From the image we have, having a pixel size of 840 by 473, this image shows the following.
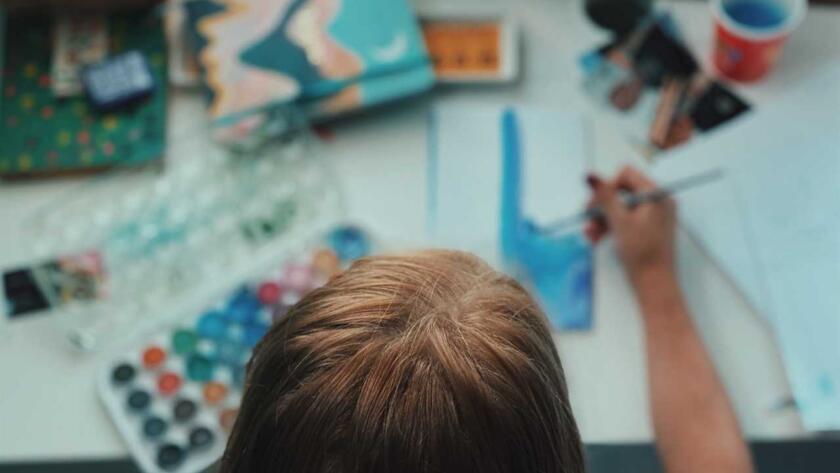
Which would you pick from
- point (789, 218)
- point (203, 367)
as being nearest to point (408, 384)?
point (203, 367)

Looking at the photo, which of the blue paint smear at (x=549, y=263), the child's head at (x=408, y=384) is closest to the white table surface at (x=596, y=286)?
the blue paint smear at (x=549, y=263)

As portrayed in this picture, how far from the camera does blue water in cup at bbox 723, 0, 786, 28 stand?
94 cm

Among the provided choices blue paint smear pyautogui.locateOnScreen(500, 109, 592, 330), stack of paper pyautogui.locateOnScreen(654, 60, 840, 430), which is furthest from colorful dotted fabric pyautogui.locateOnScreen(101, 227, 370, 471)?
stack of paper pyautogui.locateOnScreen(654, 60, 840, 430)

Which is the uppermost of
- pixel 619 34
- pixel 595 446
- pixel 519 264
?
pixel 619 34

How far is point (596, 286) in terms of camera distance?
2.92ft

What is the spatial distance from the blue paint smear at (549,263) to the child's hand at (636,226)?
27mm

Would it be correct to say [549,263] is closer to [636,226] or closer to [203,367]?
[636,226]

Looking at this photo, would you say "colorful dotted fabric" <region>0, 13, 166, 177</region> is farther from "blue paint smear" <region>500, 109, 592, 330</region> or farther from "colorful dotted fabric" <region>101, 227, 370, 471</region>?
"blue paint smear" <region>500, 109, 592, 330</region>

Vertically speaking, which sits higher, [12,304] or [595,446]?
[12,304]

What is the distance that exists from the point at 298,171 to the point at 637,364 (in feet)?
1.15

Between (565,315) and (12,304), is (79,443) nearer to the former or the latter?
(12,304)

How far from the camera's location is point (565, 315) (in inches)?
34.4

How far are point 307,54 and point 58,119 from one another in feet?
0.79

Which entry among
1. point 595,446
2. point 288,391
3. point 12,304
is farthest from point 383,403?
point 12,304
